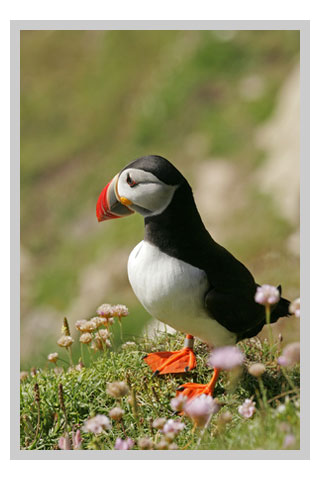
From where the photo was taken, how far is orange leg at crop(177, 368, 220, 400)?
309cm

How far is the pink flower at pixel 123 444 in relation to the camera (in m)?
2.72

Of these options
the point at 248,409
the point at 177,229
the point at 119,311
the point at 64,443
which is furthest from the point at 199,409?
the point at 119,311

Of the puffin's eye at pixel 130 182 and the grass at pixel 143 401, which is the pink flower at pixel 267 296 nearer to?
the grass at pixel 143 401

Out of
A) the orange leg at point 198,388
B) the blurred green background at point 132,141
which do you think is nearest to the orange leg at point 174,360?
the orange leg at point 198,388

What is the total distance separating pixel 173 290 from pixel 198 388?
1.90 ft

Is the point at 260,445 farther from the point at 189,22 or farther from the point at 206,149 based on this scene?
the point at 206,149

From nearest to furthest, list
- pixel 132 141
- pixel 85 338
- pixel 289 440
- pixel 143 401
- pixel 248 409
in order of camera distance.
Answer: pixel 289 440, pixel 248 409, pixel 143 401, pixel 85 338, pixel 132 141

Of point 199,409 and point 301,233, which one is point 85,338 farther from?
point 301,233

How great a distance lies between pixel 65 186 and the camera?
11.6 metres

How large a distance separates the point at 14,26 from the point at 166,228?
1.51m

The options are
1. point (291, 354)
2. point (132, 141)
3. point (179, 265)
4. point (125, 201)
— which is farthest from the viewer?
point (132, 141)

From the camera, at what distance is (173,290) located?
2.92 m

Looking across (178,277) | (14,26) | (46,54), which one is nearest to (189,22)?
(14,26)

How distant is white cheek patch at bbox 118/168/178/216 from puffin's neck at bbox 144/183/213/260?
1.2 inches
